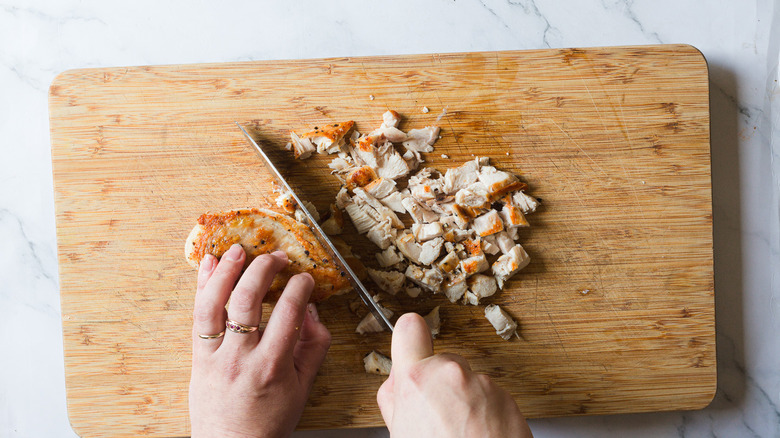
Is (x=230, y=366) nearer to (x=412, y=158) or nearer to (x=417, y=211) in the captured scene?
(x=417, y=211)

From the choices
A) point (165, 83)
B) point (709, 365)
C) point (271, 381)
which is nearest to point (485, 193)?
point (271, 381)

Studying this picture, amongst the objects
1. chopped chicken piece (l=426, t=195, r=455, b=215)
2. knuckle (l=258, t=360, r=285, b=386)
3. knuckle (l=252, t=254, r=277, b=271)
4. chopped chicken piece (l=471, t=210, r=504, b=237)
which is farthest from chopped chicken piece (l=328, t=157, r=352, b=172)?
knuckle (l=258, t=360, r=285, b=386)

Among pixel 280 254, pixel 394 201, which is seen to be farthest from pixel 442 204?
pixel 280 254

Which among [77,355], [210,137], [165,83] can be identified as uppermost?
[165,83]

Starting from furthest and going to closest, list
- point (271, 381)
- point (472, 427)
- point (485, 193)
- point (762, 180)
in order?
1. point (762, 180)
2. point (485, 193)
3. point (271, 381)
4. point (472, 427)

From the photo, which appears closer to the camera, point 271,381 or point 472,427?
point 472,427

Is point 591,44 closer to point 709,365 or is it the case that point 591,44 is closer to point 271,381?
point 709,365

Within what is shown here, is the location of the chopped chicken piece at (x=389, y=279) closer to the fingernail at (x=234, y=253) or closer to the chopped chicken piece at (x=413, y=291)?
the chopped chicken piece at (x=413, y=291)

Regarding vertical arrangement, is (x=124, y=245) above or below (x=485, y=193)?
below
